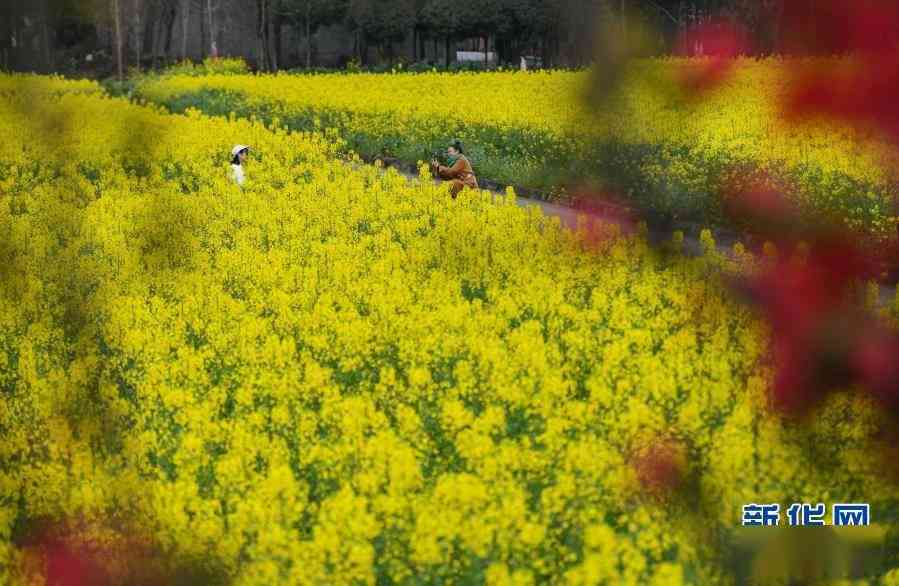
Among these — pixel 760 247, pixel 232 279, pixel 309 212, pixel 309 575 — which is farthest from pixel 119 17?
pixel 309 212

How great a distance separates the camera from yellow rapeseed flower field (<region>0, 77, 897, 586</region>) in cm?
107

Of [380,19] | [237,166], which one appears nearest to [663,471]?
[237,166]

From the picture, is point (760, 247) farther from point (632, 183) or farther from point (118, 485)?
point (118, 485)

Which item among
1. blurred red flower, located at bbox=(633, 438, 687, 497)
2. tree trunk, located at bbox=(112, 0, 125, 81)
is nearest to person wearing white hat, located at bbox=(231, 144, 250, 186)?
tree trunk, located at bbox=(112, 0, 125, 81)

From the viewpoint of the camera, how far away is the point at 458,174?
12492 millimetres

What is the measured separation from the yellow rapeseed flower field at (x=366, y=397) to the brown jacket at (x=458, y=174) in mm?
3829

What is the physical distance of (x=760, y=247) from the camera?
0.79 metres

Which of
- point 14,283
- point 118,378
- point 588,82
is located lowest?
point 118,378

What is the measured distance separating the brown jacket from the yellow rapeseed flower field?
383 centimetres

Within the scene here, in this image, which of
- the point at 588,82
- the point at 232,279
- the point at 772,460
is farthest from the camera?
the point at 232,279

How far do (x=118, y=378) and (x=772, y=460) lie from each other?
3556mm

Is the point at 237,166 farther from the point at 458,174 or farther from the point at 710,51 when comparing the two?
the point at 710,51

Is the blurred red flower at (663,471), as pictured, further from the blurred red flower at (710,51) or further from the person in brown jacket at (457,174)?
the person in brown jacket at (457,174)

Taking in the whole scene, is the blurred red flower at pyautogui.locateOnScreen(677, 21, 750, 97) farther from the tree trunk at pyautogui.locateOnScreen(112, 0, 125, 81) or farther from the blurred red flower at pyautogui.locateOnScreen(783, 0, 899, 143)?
the tree trunk at pyautogui.locateOnScreen(112, 0, 125, 81)
